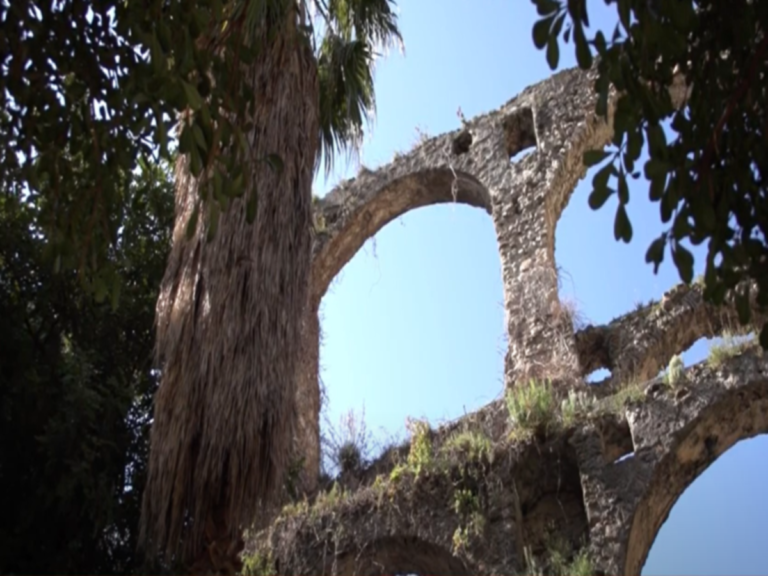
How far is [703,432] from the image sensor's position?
425 inches

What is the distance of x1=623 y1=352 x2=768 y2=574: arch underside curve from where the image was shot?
10.6 m

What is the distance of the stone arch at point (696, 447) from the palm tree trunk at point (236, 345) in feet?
14.7

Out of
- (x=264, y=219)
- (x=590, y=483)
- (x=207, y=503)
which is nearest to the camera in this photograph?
(x=207, y=503)

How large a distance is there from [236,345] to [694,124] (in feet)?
10.8

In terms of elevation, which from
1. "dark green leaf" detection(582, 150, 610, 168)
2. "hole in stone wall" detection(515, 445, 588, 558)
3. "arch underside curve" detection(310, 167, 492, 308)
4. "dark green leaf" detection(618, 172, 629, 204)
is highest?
"arch underside curve" detection(310, 167, 492, 308)

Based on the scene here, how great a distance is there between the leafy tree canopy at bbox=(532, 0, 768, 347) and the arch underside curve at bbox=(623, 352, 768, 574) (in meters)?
6.29

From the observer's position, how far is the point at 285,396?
7.00 metres

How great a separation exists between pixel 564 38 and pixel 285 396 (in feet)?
11.5

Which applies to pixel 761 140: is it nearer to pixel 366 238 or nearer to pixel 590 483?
pixel 590 483

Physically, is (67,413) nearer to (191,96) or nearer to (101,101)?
(101,101)

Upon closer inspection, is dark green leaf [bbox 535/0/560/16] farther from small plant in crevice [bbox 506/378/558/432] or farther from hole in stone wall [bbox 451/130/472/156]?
hole in stone wall [bbox 451/130/472/156]

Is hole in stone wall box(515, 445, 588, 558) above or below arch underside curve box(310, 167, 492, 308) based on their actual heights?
below

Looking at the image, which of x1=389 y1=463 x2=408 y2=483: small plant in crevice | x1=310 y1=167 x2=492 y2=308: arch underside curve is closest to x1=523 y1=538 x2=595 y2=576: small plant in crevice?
x1=389 y1=463 x2=408 y2=483: small plant in crevice

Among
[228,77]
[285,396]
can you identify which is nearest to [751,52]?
[228,77]
